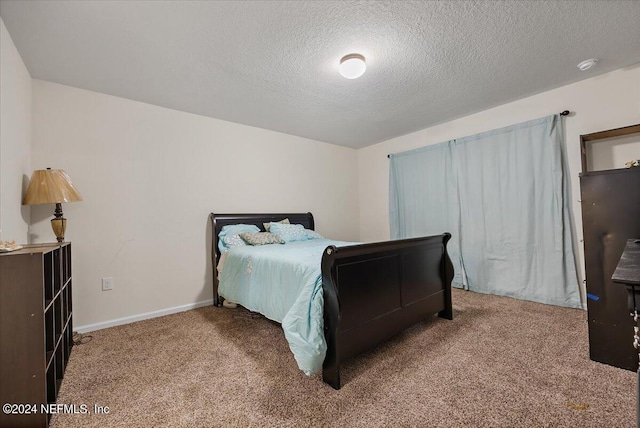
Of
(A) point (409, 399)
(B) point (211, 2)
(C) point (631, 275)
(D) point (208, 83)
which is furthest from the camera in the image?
(D) point (208, 83)

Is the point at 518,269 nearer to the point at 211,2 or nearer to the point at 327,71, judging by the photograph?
the point at 327,71

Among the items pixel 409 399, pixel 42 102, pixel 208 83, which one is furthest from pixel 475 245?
pixel 42 102

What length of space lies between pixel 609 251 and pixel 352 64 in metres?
2.24

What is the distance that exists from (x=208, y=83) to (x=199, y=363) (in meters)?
2.38

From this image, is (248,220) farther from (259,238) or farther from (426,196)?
(426,196)

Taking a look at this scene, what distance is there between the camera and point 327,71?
2.38 meters

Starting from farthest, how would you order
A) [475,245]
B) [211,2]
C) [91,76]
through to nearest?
[475,245] → [91,76] → [211,2]

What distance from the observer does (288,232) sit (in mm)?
3430

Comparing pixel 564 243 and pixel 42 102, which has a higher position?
pixel 42 102

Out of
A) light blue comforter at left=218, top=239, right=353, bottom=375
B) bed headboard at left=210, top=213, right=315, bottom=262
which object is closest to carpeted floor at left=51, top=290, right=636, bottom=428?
light blue comforter at left=218, top=239, right=353, bottom=375

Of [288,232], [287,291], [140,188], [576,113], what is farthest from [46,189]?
[576,113]

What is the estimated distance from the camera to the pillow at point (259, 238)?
9.92 feet

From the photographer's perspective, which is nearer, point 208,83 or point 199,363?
point 199,363

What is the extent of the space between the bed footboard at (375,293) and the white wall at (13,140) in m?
2.19
